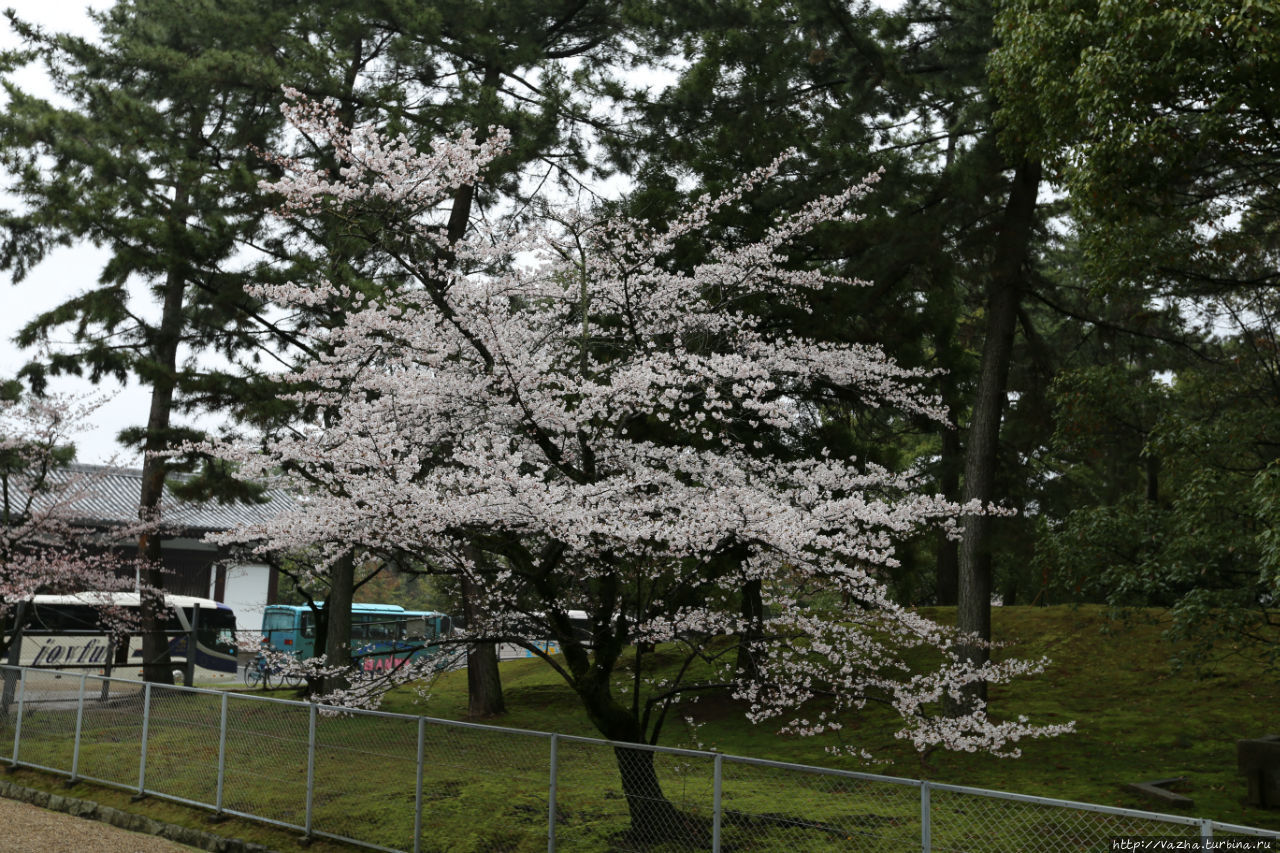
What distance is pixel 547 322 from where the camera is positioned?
10.9 metres

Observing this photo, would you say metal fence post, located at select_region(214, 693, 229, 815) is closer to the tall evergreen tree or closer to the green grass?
the green grass

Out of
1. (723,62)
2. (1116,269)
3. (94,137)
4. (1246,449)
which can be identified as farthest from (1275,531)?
(94,137)

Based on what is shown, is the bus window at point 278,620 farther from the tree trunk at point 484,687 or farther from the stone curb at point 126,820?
the stone curb at point 126,820

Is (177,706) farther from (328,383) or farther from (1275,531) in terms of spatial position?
(1275,531)

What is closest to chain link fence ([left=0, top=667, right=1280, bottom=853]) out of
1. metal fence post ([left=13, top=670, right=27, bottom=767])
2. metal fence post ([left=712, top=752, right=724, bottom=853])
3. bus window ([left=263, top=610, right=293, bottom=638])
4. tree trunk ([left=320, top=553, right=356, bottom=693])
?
metal fence post ([left=712, top=752, right=724, bottom=853])

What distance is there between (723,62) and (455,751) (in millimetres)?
11084

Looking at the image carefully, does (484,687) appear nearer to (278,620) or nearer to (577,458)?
(577,458)

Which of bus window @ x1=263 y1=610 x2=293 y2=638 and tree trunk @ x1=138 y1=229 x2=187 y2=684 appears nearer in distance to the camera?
tree trunk @ x1=138 y1=229 x2=187 y2=684

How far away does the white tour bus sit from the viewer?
66.4 feet

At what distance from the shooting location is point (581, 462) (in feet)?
32.7

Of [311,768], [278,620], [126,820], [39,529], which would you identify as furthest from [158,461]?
[278,620]

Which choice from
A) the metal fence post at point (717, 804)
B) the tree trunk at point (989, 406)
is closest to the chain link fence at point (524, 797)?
the metal fence post at point (717, 804)

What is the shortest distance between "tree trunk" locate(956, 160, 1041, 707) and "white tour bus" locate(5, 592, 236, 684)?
42.8 feet

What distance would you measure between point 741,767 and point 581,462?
12.0ft
